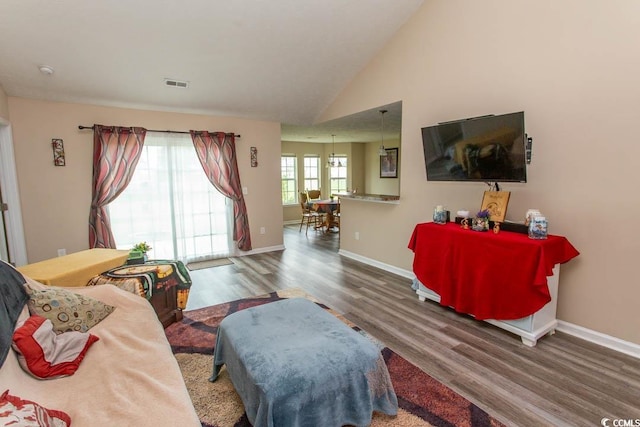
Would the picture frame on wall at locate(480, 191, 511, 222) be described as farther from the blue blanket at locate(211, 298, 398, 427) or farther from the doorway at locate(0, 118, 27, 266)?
the doorway at locate(0, 118, 27, 266)

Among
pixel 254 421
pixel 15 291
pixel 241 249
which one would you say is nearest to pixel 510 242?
pixel 254 421

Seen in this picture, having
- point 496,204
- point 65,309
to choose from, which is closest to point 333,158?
point 496,204

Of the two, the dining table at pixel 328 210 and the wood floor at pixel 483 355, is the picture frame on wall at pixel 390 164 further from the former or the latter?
the wood floor at pixel 483 355

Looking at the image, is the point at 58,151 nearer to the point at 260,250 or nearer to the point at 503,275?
the point at 260,250

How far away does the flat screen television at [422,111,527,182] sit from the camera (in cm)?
258

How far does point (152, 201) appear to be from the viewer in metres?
4.70

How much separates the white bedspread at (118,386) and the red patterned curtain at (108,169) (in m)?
2.82

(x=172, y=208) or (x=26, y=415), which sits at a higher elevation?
(x=172, y=208)

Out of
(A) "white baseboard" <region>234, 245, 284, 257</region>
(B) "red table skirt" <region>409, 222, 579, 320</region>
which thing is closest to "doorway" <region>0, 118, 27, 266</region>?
(A) "white baseboard" <region>234, 245, 284, 257</region>

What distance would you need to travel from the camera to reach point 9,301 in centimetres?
164

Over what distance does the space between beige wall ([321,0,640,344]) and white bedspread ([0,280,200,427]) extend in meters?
3.04

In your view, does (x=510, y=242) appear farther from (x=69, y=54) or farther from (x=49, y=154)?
(x=49, y=154)

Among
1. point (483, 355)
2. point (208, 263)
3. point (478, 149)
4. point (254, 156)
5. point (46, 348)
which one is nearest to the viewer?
point (46, 348)

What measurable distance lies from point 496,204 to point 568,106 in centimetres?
95
